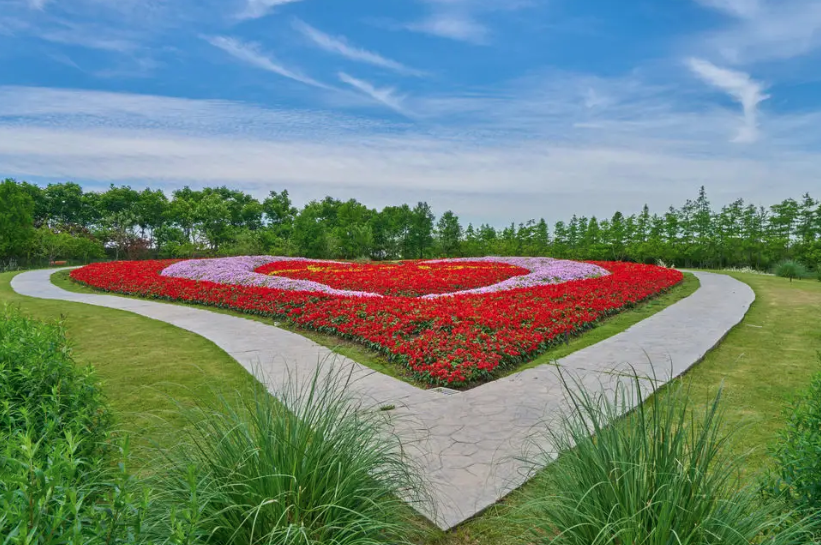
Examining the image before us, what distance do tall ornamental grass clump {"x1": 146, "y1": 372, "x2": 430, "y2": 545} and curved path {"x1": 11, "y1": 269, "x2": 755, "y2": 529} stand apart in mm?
406

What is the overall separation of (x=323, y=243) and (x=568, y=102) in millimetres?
18673

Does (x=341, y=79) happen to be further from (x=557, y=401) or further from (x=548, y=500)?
(x=548, y=500)

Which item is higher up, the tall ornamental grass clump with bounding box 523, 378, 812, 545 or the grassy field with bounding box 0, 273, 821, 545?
the tall ornamental grass clump with bounding box 523, 378, 812, 545

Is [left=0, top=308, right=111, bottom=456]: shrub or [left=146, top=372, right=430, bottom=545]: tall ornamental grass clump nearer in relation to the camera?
[left=146, top=372, right=430, bottom=545]: tall ornamental grass clump

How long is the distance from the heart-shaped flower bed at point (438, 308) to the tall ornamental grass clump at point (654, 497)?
2.78 metres

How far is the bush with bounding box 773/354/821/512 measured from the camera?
5.90ft

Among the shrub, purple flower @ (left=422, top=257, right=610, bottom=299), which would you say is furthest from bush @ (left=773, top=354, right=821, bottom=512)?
purple flower @ (left=422, top=257, right=610, bottom=299)

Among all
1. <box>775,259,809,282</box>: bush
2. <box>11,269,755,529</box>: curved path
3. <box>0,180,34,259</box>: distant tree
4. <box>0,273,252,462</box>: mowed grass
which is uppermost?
<box>0,180,34,259</box>: distant tree

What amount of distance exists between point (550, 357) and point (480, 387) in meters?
1.54

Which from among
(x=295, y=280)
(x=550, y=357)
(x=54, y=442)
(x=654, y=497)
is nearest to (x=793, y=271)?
(x=550, y=357)

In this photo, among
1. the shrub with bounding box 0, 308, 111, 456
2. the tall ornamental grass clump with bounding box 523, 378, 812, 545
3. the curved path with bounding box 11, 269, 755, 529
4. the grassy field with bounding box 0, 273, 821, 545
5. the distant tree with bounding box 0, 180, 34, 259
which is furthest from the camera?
the distant tree with bounding box 0, 180, 34, 259

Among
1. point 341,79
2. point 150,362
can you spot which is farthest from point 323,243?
point 150,362

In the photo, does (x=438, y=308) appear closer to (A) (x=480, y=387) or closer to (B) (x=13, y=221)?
(A) (x=480, y=387)

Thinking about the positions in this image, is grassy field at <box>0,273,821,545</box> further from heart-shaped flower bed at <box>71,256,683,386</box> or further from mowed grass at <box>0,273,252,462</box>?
heart-shaped flower bed at <box>71,256,683,386</box>
